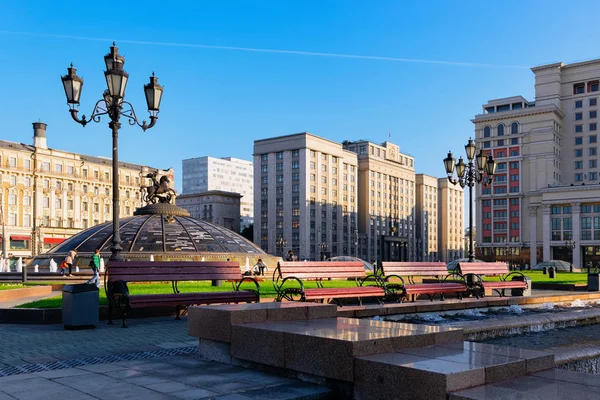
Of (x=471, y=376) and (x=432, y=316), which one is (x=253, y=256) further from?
(x=471, y=376)

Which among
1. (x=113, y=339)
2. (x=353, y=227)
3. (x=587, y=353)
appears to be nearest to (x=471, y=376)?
(x=587, y=353)

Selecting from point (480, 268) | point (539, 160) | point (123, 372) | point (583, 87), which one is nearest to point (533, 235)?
point (539, 160)

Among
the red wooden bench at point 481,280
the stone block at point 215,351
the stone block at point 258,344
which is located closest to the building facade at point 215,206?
the red wooden bench at point 481,280

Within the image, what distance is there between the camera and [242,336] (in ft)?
20.1

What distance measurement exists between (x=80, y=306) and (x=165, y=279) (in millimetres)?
1835

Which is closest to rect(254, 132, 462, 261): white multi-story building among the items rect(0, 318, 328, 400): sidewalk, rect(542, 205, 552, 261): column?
rect(542, 205, 552, 261): column

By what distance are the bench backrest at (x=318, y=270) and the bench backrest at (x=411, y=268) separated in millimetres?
802

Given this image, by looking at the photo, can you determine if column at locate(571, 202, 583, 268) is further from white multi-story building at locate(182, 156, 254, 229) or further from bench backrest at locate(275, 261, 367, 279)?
white multi-story building at locate(182, 156, 254, 229)

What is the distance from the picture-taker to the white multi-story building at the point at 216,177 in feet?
575

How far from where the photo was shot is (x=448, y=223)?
152 meters

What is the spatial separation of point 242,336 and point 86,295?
4.29m

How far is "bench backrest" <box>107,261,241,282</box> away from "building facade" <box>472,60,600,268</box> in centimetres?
8704

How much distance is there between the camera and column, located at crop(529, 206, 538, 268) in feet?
303

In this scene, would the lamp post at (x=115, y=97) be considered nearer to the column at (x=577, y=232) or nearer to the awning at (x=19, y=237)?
the awning at (x=19, y=237)
